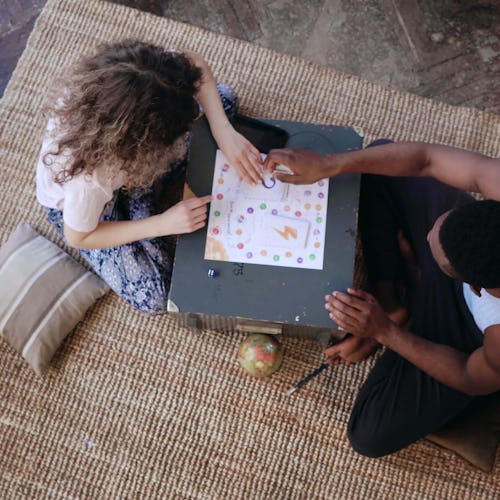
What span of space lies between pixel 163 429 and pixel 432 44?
4.43 ft

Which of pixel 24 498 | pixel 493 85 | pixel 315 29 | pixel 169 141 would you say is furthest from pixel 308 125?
pixel 24 498

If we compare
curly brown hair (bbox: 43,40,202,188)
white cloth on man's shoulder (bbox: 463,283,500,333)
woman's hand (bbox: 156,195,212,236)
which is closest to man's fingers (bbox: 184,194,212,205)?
woman's hand (bbox: 156,195,212,236)

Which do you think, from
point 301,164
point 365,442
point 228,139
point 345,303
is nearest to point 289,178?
point 301,164

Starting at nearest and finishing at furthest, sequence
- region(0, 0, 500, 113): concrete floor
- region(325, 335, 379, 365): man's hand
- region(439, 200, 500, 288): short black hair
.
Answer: region(439, 200, 500, 288): short black hair, region(325, 335, 379, 365): man's hand, region(0, 0, 500, 113): concrete floor

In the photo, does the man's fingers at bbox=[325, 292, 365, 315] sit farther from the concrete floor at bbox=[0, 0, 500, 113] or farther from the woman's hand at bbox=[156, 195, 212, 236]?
the concrete floor at bbox=[0, 0, 500, 113]

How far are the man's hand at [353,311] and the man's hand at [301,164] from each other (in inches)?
9.6

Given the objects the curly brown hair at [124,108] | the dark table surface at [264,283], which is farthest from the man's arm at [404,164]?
the curly brown hair at [124,108]

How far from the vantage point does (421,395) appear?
1.22 m

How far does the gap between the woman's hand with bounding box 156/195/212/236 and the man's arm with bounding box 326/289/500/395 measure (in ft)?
1.00

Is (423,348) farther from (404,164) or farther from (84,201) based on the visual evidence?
(84,201)

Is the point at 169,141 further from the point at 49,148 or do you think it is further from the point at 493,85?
the point at 493,85

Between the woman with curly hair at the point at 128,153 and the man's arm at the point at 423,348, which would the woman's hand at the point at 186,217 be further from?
the man's arm at the point at 423,348

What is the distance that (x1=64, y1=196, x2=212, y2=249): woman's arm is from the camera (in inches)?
45.2

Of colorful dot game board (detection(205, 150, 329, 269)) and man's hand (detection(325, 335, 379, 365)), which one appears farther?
man's hand (detection(325, 335, 379, 365))
